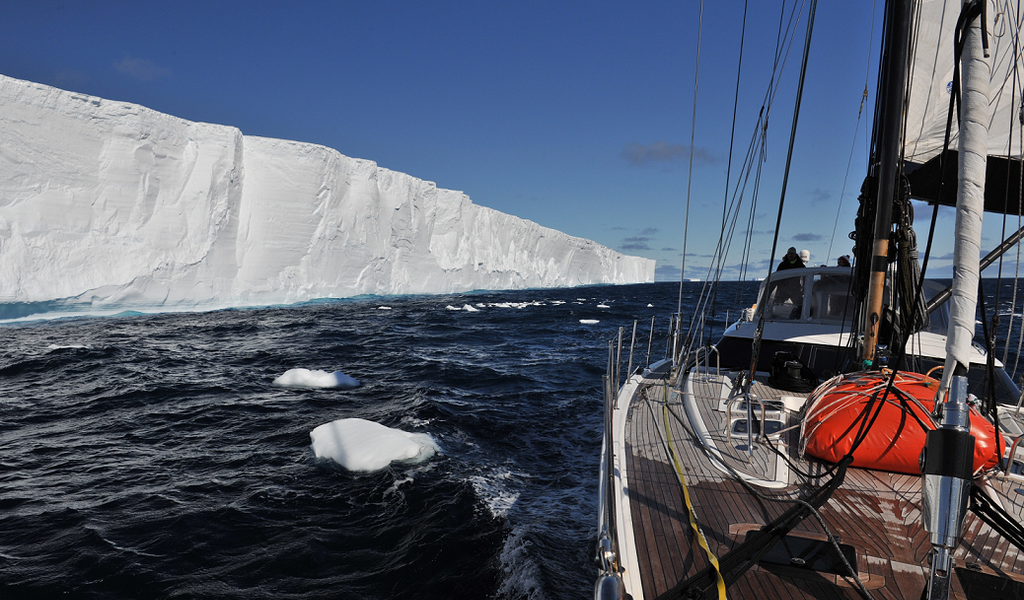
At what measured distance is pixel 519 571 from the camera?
3.54m

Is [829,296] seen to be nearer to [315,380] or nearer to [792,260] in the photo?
[792,260]

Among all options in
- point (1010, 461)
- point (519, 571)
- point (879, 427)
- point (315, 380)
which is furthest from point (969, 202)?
point (315, 380)

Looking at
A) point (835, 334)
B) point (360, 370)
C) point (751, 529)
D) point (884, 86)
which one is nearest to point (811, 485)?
point (751, 529)

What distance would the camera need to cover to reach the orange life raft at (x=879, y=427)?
8.74 feet

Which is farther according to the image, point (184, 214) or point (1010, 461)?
point (184, 214)

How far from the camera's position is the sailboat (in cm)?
175

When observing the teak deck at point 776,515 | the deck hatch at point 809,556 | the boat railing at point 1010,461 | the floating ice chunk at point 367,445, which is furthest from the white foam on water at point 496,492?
the boat railing at point 1010,461

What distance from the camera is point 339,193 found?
3075 cm

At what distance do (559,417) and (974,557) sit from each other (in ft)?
17.1

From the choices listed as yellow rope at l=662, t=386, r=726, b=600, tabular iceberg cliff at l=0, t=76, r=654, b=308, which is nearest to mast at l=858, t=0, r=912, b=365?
yellow rope at l=662, t=386, r=726, b=600

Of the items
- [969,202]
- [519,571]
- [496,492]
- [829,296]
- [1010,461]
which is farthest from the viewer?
[829,296]

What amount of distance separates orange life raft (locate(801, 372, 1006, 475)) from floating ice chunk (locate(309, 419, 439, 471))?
3708mm

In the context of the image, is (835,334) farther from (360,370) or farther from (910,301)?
(360,370)

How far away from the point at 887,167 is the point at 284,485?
560cm
